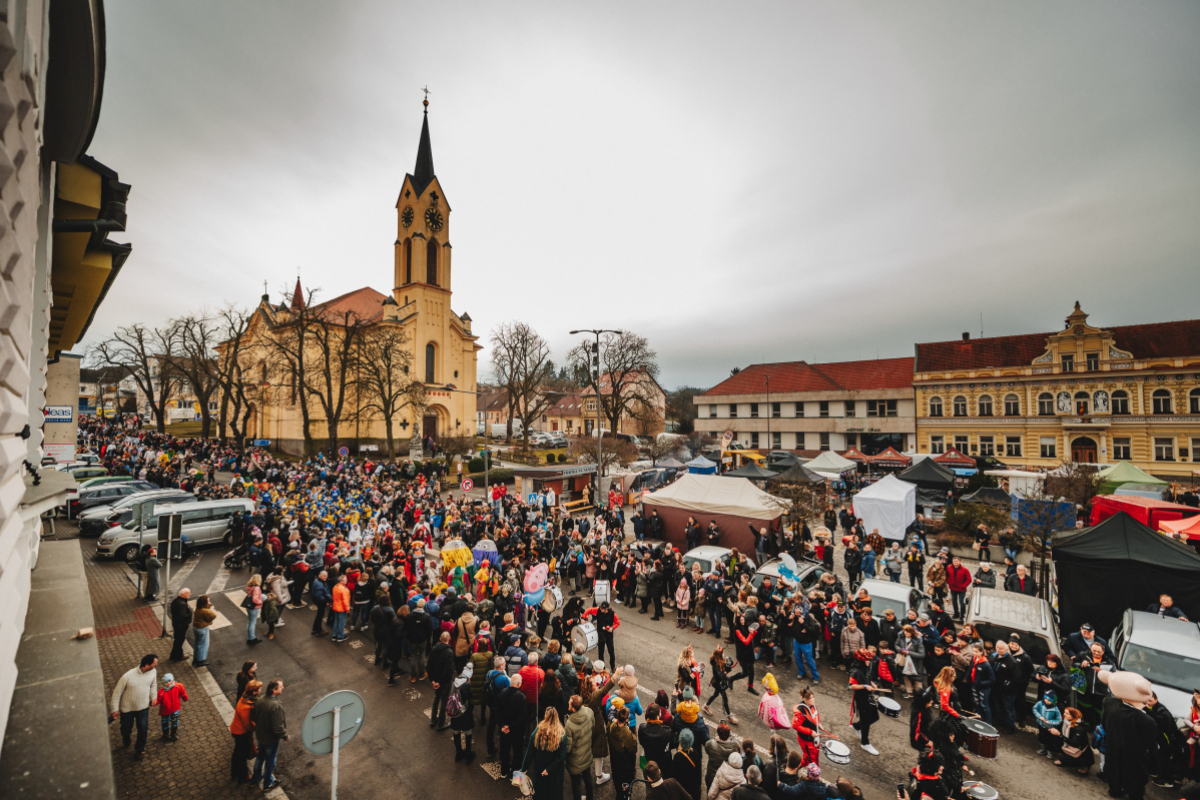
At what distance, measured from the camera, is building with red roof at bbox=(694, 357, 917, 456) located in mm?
43469

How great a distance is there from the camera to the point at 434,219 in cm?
4519

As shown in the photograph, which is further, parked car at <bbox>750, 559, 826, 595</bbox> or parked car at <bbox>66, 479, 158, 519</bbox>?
parked car at <bbox>66, 479, 158, 519</bbox>

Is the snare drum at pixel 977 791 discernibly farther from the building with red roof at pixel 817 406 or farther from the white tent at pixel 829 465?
the building with red roof at pixel 817 406

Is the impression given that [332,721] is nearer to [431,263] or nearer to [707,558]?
[707,558]

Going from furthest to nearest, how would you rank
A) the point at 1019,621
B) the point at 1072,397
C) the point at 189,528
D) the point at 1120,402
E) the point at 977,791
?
the point at 1072,397 < the point at 1120,402 < the point at 189,528 < the point at 1019,621 < the point at 977,791

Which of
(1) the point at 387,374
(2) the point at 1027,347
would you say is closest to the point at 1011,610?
(1) the point at 387,374

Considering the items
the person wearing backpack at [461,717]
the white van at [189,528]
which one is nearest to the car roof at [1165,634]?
the person wearing backpack at [461,717]

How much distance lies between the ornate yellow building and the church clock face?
45.4 metres

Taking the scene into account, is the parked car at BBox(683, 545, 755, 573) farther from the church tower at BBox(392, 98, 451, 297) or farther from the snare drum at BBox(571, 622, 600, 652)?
the church tower at BBox(392, 98, 451, 297)

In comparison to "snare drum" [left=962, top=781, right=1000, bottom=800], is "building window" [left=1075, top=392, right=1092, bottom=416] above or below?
above

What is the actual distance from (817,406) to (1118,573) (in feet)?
125

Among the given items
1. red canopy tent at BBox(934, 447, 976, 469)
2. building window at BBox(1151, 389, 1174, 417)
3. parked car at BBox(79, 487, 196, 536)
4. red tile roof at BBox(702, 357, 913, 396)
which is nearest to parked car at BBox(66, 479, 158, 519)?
parked car at BBox(79, 487, 196, 536)

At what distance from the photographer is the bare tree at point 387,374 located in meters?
35.5

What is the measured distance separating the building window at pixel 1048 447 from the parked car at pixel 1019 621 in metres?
37.6
